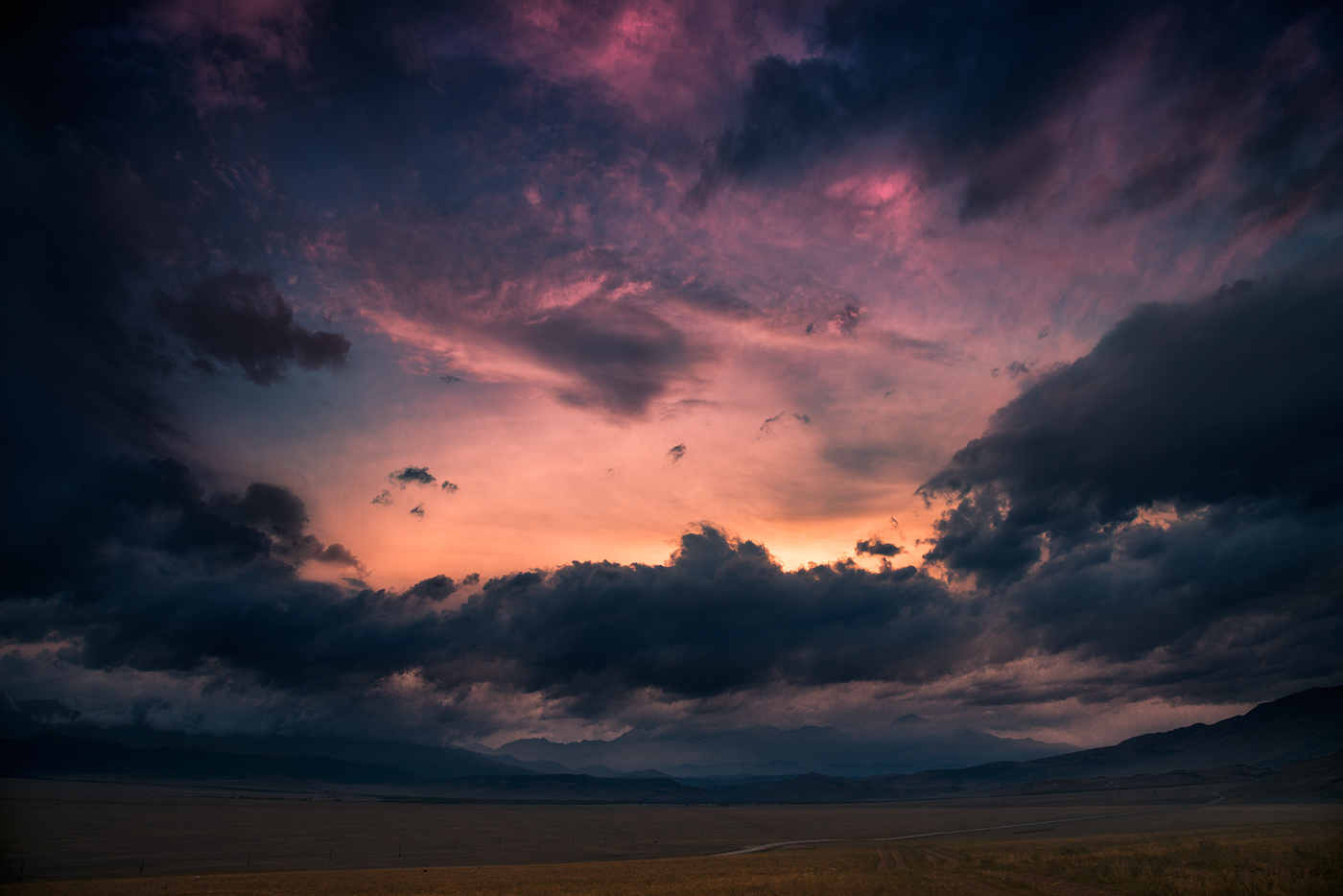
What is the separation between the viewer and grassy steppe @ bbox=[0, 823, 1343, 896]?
4922 cm

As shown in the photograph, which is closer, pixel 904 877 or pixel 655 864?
pixel 904 877

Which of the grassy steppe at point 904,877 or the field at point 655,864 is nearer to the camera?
the grassy steppe at point 904,877

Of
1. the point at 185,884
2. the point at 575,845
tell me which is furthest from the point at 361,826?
the point at 185,884

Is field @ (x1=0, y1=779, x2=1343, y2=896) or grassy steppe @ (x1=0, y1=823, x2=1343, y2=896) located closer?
grassy steppe @ (x1=0, y1=823, x2=1343, y2=896)

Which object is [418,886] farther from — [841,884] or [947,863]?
[947,863]

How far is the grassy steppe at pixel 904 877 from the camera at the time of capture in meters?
49.2

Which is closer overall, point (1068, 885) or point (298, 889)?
point (1068, 885)

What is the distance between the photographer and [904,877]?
201ft

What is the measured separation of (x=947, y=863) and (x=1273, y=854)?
27274 millimetres

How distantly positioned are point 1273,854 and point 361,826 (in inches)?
7617

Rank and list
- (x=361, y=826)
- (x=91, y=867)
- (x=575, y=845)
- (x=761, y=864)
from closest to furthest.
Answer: (x=761, y=864)
(x=91, y=867)
(x=575, y=845)
(x=361, y=826)

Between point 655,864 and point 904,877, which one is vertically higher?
point 904,877

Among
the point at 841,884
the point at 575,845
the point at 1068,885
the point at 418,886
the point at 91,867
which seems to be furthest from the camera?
the point at 575,845

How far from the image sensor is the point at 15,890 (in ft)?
195
